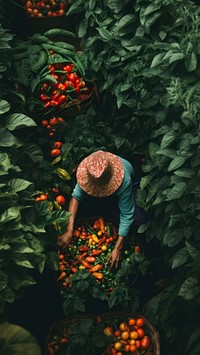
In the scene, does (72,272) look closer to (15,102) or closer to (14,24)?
(15,102)

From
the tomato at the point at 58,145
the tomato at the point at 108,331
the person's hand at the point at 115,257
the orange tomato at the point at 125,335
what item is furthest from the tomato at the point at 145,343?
the tomato at the point at 58,145

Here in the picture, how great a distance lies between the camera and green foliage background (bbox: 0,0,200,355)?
2.96m

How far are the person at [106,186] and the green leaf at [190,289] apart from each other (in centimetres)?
70

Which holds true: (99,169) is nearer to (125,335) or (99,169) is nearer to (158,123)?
(158,123)

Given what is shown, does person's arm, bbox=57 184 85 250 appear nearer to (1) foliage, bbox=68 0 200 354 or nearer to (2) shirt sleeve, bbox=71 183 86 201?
(2) shirt sleeve, bbox=71 183 86 201

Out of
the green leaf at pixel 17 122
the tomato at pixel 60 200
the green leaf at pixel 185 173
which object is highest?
the green leaf at pixel 17 122

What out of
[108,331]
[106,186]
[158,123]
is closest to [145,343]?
[108,331]

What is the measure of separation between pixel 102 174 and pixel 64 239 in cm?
61

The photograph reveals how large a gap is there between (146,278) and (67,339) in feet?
2.57

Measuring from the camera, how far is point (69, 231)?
3531mm

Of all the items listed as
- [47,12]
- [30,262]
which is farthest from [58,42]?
[30,262]

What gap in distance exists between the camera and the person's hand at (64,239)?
3502 millimetres

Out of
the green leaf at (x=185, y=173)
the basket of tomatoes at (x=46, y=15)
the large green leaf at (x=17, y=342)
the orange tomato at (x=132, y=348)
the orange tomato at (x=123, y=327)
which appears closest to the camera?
the large green leaf at (x=17, y=342)

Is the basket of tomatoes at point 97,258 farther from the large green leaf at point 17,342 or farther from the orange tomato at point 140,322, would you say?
the large green leaf at point 17,342
